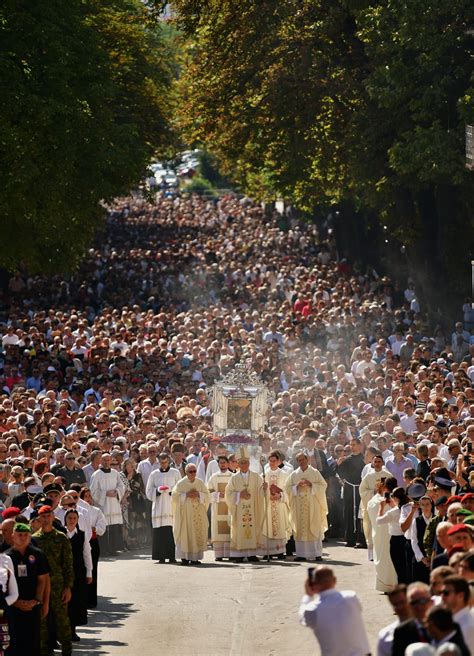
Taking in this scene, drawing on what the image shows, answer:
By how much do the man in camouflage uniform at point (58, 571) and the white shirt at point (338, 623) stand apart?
4.78 m

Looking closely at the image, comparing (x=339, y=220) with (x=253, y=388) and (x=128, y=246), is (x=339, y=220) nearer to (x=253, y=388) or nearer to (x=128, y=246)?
→ (x=128, y=246)

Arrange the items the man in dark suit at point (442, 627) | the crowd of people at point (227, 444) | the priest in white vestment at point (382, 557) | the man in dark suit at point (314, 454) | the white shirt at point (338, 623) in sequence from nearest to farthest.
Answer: the man in dark suit at point (442, 627) → the white shirt at point (338, 623) → the crowd of people at point (227, 444) → the priest in white vestment at point (382, 557) → the man in dark suit at point (314, 454)

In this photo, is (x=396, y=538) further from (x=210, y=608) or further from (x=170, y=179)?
(x=170, y=179)

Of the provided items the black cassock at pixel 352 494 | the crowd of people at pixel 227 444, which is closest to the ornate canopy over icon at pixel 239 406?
the crowd of people at pixel 227 444

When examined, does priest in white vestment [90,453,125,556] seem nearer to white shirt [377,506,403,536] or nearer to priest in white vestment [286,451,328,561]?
priest in white vestment [286,451,328,561]

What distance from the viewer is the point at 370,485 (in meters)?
23.0

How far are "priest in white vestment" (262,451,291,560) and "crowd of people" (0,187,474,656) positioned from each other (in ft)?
0.09

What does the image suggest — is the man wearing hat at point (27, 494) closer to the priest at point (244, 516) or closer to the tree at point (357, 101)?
the priest at point (244, 516)

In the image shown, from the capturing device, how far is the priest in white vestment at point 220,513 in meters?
24.5

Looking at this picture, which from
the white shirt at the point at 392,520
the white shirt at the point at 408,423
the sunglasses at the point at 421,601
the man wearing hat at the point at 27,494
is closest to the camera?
the sunglasses at the point at 421,601

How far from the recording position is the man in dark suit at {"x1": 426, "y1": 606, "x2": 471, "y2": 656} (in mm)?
10352

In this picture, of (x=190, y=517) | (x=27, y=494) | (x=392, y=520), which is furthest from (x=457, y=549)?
(x=190, y=517)

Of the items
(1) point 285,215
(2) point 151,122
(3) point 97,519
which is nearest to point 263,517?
(3) point 97,519

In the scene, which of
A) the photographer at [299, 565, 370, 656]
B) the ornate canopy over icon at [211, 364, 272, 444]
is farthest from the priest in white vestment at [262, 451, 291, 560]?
the photographer at [299, 565, 370, 656]
